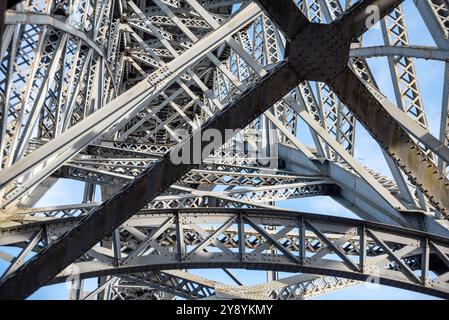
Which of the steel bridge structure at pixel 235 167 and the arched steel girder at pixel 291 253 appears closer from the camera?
the steel bridge structure at pixel 235 167

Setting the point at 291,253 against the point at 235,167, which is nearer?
the point at 291,253

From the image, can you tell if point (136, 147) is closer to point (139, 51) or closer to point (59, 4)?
point (59, 4)
